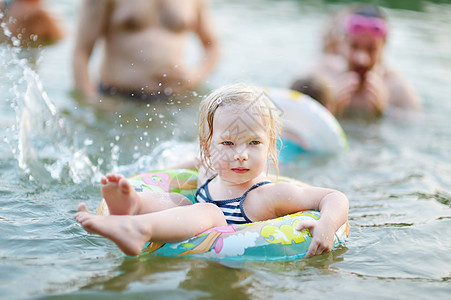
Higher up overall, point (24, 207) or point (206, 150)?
point (206, 150)

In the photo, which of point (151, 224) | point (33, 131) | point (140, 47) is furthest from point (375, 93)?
point (151, 224)

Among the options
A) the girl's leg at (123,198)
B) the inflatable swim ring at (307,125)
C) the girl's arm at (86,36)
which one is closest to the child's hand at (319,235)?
the girl's leg at (123,198)

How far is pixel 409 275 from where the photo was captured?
9.14 feet

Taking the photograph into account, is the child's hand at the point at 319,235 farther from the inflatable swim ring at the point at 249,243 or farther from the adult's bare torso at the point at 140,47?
the adult's bare torso at the point at 140,47

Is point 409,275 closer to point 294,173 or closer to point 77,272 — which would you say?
point 77,272

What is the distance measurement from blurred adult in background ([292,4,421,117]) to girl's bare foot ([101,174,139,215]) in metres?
3.99

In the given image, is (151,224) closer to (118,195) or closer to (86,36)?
(118,195)

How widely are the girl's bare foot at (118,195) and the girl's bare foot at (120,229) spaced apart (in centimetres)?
9

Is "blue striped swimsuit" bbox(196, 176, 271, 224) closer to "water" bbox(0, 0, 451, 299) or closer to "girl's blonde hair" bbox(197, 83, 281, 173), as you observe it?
"girl's blonde hair" bbox(197, 83, 281, 173)

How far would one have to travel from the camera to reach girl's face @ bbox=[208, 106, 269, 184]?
278cm

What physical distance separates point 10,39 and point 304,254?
9.75 feet

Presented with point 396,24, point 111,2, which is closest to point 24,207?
point 111,2

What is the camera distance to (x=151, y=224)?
2.53 meters

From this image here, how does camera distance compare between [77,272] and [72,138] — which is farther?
[72,138]
